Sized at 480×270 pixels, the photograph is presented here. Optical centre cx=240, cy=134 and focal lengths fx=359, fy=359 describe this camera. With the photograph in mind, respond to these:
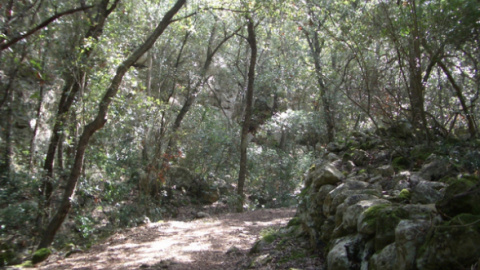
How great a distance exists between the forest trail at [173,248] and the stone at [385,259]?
9.54ft

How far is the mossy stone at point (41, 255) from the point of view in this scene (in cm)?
721

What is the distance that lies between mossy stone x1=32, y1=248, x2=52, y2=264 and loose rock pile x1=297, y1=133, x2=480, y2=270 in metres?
5.23

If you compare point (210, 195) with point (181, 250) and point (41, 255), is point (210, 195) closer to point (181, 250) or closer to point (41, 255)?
point (181, 250)

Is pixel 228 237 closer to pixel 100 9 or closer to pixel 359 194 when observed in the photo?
pixel 359 194

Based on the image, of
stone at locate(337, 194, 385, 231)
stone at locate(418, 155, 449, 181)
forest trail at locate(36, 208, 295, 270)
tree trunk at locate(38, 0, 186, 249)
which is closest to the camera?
stone at locate(337, 194, 385, 231)

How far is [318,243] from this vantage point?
5.12 m

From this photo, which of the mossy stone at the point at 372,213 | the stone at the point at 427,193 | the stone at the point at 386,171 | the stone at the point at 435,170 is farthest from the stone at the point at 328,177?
the mossy stone at the point at 372,213

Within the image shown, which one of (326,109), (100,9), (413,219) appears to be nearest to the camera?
(413,219)

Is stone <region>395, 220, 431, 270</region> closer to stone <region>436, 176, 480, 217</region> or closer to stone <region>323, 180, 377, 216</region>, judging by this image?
stone <region>436, 176, 480, 217</region>

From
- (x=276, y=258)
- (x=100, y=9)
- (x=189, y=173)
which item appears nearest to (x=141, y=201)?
(x=189, y=173)

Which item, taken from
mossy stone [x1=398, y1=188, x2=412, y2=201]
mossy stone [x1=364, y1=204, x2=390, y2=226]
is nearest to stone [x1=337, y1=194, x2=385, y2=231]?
mossy stone [x1=364, y1=204, x2=390, y2=226]

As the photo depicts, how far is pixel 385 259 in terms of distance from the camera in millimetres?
3154

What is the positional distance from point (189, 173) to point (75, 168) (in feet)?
27.3

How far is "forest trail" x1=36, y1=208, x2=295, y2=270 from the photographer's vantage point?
6.45m
